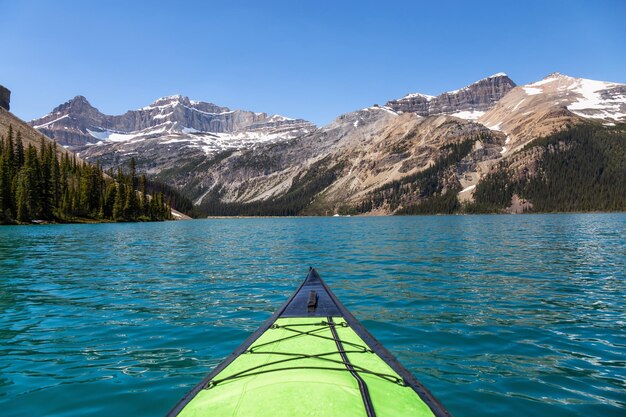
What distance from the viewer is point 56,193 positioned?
122m

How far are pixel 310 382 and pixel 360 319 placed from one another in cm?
954

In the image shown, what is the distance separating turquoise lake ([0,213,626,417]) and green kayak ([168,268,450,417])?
2288mm

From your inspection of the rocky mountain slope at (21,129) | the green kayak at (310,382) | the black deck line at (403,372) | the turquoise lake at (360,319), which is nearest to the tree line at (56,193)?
the rocky mountain slope at (21,129)

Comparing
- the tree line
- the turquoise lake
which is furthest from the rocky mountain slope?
the turquoise lake

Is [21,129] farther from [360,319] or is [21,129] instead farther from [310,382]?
[310,382]

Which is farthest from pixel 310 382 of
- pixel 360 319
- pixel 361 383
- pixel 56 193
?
pixel 56 193

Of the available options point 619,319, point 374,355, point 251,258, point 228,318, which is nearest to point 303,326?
point 374,355

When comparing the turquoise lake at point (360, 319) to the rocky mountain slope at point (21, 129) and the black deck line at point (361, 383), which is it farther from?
the rocky mountain slope at point (21, 129)

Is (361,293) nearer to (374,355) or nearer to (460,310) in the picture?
(460,310)

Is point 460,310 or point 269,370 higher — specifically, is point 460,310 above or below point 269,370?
below

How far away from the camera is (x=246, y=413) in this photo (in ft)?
17.1

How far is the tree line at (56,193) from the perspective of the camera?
99.9 m

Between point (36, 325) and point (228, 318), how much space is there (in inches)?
284

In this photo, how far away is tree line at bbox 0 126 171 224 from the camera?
99.9m
